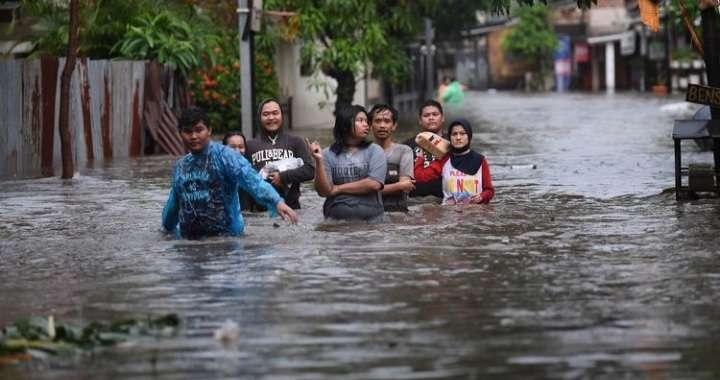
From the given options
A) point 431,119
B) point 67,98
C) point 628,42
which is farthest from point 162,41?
point 628,42

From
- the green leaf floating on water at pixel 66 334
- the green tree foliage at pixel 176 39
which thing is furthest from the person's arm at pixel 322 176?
the green tree foliage at pixel 176 39

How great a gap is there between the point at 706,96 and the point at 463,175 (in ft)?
7.95

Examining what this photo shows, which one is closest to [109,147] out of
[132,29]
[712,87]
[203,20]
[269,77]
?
[132,29]

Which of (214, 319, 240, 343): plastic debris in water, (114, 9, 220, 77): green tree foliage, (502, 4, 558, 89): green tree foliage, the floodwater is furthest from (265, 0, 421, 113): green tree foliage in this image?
(502, 4, 558, 89): green tree foliage

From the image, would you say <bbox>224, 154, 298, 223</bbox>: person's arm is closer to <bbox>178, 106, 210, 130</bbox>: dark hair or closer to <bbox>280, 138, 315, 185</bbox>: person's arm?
<bbox>178, 106, 210, 130</bbox>: dark hair

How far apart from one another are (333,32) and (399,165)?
1022 inches

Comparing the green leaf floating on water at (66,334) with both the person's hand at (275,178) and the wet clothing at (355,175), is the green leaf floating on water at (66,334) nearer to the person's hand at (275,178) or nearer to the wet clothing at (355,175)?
the wet clothing at (355,175)

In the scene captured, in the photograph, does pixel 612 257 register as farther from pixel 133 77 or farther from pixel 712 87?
pixel 133 77

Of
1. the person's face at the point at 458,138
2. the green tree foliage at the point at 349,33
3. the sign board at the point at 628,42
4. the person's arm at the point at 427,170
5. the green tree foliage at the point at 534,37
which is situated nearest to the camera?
the person's face at the point at 458,138

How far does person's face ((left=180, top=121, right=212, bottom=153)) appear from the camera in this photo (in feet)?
45.0

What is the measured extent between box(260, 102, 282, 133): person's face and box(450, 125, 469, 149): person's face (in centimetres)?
157

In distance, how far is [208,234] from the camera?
1412 cm

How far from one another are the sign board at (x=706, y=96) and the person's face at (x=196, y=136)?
5.45 meters

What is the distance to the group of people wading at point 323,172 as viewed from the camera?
45.3 feet
